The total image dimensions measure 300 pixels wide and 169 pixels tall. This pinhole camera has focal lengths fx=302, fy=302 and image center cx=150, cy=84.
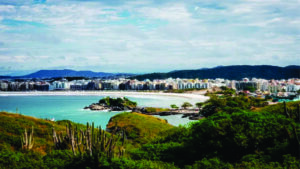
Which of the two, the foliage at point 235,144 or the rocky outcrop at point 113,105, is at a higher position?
the foliage at point 235,144

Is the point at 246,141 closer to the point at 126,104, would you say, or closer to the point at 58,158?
the point at 58,158

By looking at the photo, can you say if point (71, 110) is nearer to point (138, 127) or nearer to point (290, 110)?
point (138, 127)

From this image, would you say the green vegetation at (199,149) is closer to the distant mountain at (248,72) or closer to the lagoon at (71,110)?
the lagoon at (71,110)

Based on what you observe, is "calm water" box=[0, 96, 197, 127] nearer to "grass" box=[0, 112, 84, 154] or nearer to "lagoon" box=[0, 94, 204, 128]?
"lagoon" box=[0, 94, 204, 128]

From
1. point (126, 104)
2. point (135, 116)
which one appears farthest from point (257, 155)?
point (126, 104)

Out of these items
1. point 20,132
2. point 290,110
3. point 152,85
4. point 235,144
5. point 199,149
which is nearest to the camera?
point 235,144

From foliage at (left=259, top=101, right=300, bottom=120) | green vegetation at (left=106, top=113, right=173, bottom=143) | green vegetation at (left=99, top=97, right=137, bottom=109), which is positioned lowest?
green vegetation at (left=99, top=97, right=137, bottom=109)

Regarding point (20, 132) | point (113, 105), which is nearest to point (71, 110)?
point (113, 105)

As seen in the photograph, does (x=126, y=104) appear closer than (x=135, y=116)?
No

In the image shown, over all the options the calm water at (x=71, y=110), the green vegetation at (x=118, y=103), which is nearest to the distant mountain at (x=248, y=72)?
the calm water at (x=71, y=110)

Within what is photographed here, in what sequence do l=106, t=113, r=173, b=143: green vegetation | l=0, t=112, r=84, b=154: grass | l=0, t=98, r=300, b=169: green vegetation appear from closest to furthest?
l=0, t=98, r=300, b=169: green vegetation < l=0, t=112, r=84, b=154: grass < l=106, t=113, r=173, b=143: green vegetation

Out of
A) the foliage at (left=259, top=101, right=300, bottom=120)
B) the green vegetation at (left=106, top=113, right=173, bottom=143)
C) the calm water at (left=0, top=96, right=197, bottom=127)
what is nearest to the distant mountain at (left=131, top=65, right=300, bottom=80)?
the calm water at (left=0, top=96, right=197, bottom=127)
